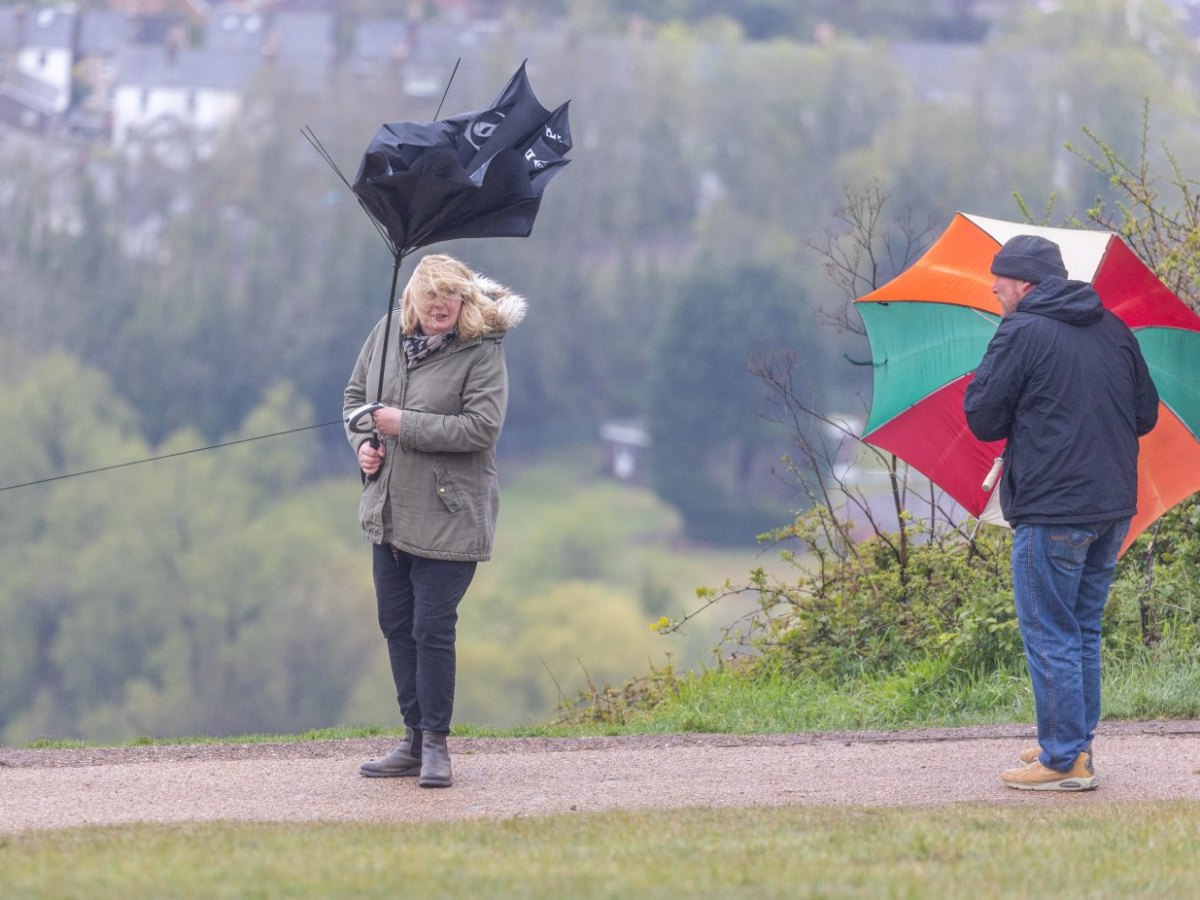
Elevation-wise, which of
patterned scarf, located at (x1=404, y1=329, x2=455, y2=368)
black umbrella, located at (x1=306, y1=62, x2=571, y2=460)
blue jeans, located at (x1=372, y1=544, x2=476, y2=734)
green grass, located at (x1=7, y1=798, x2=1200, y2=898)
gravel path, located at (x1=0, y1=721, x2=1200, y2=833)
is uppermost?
black umbrella, located at (x1=306, y1=62, x2=571, y2=460)

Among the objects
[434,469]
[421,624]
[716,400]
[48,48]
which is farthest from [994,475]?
[48,48]

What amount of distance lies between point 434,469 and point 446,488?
0.07m

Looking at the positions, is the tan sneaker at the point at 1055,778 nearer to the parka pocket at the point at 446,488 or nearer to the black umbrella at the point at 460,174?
the parka pocket at the point at 446,488

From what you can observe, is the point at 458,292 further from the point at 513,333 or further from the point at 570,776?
the point at 513,333

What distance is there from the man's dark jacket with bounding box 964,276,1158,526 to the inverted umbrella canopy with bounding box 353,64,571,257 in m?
1.63

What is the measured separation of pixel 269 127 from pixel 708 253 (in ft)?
83.0

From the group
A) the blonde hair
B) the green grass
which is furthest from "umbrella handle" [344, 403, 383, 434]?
the green grass

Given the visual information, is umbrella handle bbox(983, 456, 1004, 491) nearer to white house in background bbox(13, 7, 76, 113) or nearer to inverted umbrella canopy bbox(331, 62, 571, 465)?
inverted umbrella canopy bbox(331, 62, 571, 465)

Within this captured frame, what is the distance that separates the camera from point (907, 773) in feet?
19.6

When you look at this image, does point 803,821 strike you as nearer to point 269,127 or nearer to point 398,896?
point 398,896

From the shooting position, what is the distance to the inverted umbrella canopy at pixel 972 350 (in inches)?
228

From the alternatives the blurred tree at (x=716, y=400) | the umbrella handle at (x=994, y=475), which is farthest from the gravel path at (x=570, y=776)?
the blurred tree at (x=716, y=400)

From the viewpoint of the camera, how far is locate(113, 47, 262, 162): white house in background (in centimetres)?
9144

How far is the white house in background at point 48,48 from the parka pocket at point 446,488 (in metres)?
94.1
